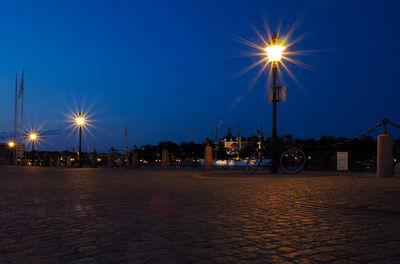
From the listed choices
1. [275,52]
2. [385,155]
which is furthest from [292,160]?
[275,52]

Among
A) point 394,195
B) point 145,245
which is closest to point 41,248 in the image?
point 145,245

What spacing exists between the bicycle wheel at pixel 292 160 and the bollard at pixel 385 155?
3140mm

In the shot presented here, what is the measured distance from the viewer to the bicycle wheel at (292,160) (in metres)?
16.0

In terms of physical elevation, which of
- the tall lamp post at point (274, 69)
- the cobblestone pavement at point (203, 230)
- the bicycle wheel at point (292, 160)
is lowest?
the cobblestone pavement at point (203, 230)

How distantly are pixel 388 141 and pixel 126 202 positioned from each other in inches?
431

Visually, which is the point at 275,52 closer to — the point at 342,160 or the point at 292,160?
the point at 292,160

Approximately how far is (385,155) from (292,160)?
3938 millimetres

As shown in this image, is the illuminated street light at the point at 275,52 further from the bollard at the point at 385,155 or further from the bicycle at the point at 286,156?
the bollard at the point at 385,155

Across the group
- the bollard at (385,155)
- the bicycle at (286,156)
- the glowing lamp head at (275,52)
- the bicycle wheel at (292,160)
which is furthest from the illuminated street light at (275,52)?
the bollard at (385,155)

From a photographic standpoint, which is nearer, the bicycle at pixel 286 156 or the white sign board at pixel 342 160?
the bicycle at pixel 286 156

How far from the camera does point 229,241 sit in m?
4.11

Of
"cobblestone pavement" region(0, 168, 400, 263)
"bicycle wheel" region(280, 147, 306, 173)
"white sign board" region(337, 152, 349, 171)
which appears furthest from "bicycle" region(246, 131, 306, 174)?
"cobblestone pavement" region(0, 168, 400, 263)

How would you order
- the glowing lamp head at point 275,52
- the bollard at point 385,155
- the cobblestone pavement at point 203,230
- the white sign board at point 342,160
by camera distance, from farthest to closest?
1. the white sign board at point 342,160
2. the glowing lamp head at point 275,52
3. the bollard at point 385,155
4. the cobblestone pavement at point 203,230

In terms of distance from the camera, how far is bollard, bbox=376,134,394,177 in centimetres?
1380
